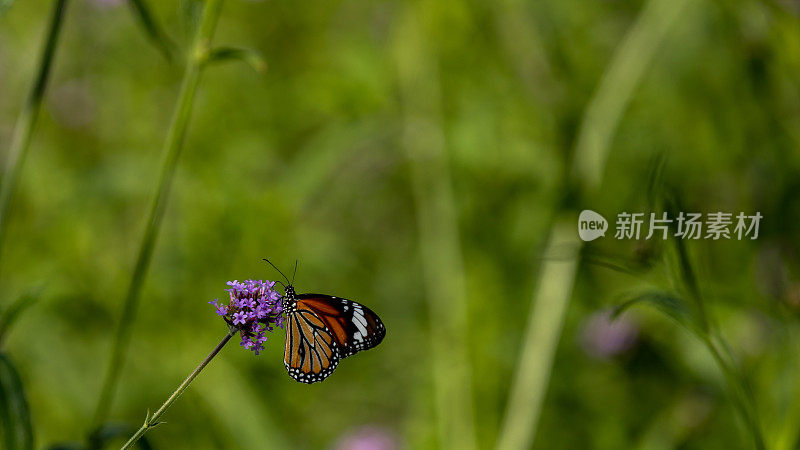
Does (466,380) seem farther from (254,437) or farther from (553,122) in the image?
→ (553,122)

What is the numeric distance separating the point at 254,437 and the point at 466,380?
0.45 metres

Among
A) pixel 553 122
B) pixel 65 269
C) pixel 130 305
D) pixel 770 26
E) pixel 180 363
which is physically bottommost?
pixel 130 305

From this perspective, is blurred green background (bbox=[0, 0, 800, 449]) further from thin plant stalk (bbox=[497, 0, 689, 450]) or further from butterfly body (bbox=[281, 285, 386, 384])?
butterfly body (bbox=[281, 285, 386, 384])

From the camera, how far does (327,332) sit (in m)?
1.01

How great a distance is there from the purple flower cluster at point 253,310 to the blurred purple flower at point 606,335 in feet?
4.27

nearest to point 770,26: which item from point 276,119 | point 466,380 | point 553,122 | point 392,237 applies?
point 553,122

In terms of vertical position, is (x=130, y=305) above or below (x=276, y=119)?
below

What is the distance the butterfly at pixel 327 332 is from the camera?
0.98 meters

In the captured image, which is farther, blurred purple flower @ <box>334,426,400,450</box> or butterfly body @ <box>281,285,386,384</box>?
blurred purple flower @ <box>334,426,400,450</box>

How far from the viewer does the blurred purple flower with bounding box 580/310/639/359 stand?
6.24 ft

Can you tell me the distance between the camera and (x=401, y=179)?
8.27 feet

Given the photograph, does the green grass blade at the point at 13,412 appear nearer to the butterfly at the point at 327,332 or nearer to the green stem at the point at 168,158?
the green stem at the point at 168,158

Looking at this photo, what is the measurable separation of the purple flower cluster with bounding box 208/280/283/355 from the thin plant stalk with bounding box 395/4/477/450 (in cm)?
94

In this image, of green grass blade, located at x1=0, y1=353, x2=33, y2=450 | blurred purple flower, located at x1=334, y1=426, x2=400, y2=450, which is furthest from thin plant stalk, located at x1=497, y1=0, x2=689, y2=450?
green grass blade, located at x1=0, y1=353, x2=33, y2=450
